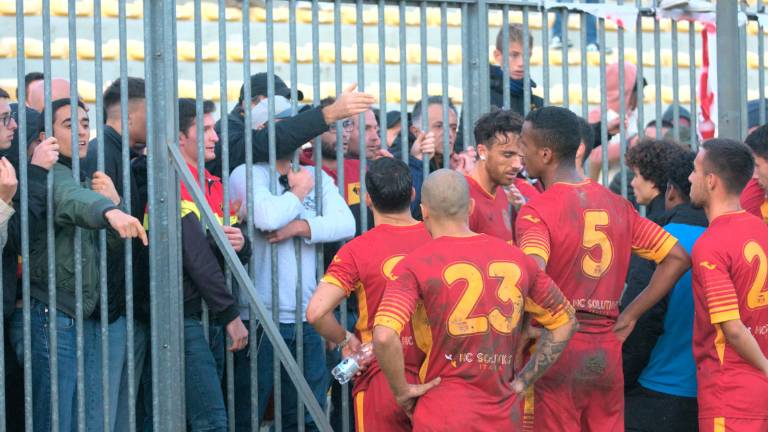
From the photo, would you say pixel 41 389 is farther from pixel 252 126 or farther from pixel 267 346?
pixel 252 126

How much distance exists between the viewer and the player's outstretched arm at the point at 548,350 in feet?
15.9

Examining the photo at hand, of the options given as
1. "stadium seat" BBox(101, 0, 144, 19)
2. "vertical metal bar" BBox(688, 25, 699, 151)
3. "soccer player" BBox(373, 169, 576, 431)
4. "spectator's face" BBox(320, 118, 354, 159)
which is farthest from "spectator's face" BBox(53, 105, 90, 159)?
"stadium seat" BBox(101, 0, 144, 19)

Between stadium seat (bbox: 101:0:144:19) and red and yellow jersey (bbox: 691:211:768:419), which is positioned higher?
stadium seat (bbox: 101:0:144:19)

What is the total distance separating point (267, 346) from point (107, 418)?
888 millimetres

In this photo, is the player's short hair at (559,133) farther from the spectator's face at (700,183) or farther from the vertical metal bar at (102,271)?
the vertical metal bar at (102,271)

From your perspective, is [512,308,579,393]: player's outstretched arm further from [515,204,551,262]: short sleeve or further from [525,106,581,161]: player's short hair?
[525,106,581,161]: player's short hair

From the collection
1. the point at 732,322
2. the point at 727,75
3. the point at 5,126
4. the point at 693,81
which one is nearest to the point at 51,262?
the point at 5,126

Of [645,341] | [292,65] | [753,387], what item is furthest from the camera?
[292,65]

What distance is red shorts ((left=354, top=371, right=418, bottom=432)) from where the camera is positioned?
200 inches

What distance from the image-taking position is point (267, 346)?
20.2ft

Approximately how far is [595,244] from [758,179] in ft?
4.07

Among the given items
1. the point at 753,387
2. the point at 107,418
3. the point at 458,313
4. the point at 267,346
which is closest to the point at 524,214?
the point at 458,313

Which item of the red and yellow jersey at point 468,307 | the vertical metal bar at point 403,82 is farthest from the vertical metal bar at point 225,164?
the red and yellow jersey at point 468,307

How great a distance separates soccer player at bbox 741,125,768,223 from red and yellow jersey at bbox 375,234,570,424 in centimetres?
175
